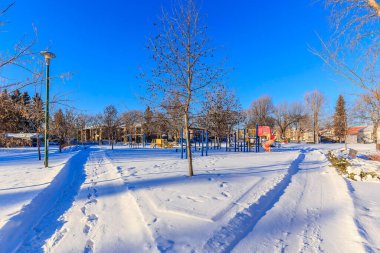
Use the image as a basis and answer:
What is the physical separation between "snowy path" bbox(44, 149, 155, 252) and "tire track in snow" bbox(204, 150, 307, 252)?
0.86 metres

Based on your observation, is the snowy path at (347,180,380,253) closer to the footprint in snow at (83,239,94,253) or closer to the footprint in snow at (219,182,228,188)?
the footprint in snow at (219,182,228,188)

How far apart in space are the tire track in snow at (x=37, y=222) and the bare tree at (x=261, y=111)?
55.0 m

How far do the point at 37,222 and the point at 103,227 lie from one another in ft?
4.61

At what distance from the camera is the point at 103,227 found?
381cm

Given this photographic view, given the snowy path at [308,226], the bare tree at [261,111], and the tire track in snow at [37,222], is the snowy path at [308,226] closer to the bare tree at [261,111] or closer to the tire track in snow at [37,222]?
the tire track in snow at [37,222]

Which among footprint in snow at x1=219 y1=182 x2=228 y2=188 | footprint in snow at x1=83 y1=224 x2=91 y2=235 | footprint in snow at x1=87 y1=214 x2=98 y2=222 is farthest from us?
footprint in snow at x1=219 y1=182 x2=228 y2=188

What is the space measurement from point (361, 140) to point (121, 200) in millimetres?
81480

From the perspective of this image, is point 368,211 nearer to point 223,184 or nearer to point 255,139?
point 223,184

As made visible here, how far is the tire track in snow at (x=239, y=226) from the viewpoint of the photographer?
3.14m

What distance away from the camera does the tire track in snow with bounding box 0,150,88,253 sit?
338 cm

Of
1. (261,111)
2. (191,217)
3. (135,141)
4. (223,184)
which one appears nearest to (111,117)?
(135,141)

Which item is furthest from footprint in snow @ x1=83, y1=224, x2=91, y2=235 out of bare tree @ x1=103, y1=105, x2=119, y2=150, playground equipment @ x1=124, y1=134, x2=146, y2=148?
bare tree @ x1=103, y1=105, x2=119, y2=150

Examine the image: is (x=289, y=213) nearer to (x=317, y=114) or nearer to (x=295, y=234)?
(x=295, y=234)

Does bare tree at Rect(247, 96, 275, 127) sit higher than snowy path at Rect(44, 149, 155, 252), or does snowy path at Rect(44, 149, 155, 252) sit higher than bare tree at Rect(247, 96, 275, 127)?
bare tree at Rect(247, 96, 275, 127)
